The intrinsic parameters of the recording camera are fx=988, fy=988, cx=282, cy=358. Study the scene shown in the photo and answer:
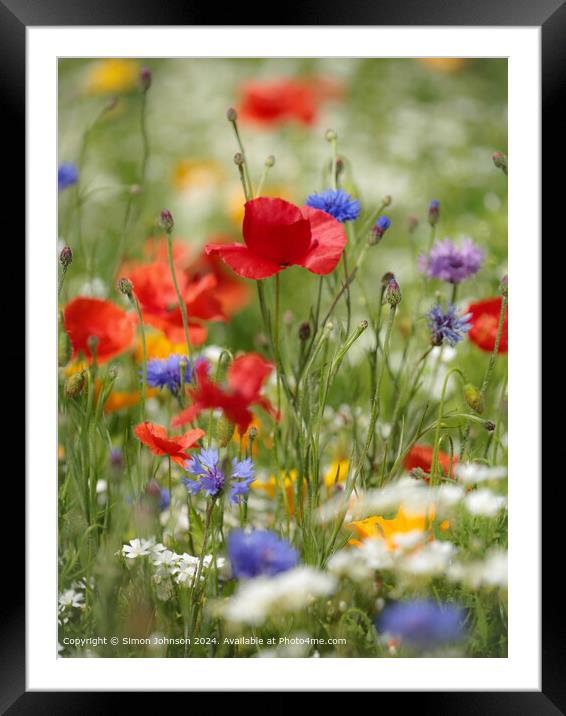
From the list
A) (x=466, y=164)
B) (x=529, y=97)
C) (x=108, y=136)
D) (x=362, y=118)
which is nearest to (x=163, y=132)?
(x=108, y=136)

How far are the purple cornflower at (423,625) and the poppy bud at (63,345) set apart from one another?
0.51m

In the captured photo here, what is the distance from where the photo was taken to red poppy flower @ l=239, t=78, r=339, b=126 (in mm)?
2127

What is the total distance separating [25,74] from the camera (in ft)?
3.86

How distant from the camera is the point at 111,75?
67.9 inches

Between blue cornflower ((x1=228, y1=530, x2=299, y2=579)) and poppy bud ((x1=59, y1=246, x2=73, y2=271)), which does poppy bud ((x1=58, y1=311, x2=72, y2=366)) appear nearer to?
poppy bud ((x1=59, y1=246, x2=73, y2=271))

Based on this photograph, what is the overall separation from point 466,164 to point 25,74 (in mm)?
1293

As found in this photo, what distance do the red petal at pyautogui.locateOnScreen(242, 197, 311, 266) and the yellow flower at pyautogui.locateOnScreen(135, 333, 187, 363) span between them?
0.35 metres

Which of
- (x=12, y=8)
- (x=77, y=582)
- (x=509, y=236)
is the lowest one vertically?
(x=77, y=582)

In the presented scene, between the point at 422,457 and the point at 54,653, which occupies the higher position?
the point at 422,457

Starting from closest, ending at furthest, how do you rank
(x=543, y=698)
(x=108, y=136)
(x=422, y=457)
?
(x=543, y=698), (x=422, y=457), (x=108, y=136)

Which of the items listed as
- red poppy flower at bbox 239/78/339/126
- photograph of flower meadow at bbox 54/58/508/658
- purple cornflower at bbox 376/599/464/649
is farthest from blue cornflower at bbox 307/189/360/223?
red poppy flower at bbox 239/78/339/126

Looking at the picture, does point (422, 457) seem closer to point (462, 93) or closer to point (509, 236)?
point (509, 236)

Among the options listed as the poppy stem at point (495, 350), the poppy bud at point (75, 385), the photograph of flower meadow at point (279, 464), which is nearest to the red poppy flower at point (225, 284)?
the photograph of flower meadow at point (279, 464)

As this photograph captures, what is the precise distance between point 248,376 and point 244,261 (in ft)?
0.49
